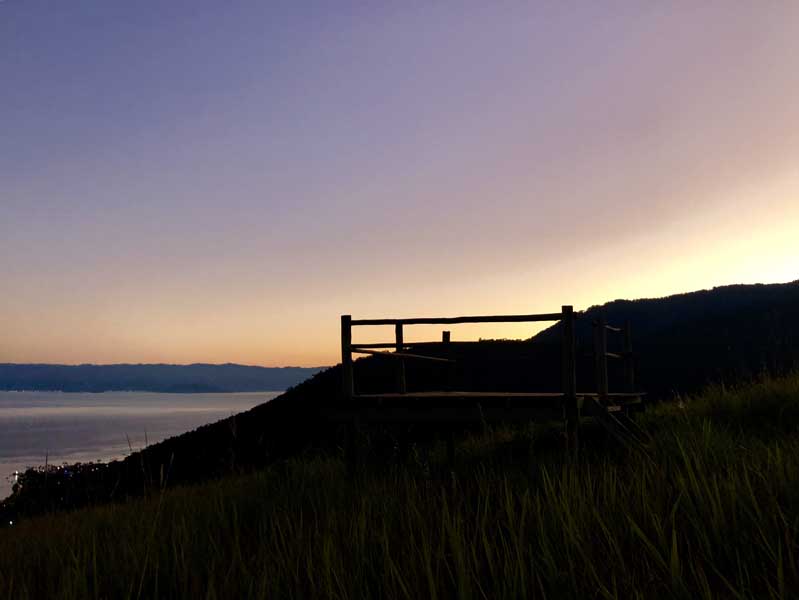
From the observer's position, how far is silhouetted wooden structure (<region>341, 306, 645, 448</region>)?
845 cm

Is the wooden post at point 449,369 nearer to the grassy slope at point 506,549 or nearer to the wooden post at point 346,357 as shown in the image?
the wooden post at point 346,357

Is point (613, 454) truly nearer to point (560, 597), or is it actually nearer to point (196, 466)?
point (560, 597)

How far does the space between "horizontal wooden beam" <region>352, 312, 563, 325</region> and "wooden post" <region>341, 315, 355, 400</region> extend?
0.36 feet

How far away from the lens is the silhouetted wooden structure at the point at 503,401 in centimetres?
845

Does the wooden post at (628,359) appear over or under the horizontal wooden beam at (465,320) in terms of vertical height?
under

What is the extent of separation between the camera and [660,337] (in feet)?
159

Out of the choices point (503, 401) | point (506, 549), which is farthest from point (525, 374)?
point (506, 549)

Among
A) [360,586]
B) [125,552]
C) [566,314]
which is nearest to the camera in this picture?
[360,586]

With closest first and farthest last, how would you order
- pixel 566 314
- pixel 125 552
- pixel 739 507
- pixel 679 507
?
pixel 739 507, pixel 679 507, pixel 125 552, pixel 566 314

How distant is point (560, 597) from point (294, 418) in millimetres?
37186

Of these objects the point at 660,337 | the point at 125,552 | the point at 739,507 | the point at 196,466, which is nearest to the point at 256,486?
the point at 125,552

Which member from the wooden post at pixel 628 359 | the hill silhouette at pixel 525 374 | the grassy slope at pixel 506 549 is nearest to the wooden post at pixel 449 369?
the wooden post at pixel 628 359

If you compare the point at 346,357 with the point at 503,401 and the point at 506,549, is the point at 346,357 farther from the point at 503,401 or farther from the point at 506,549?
the point at 506,549

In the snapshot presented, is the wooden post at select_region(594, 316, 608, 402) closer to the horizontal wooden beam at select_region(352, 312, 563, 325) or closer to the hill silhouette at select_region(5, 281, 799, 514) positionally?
the horizontal wooden beam at select_region(352, 312, 563, 325)
